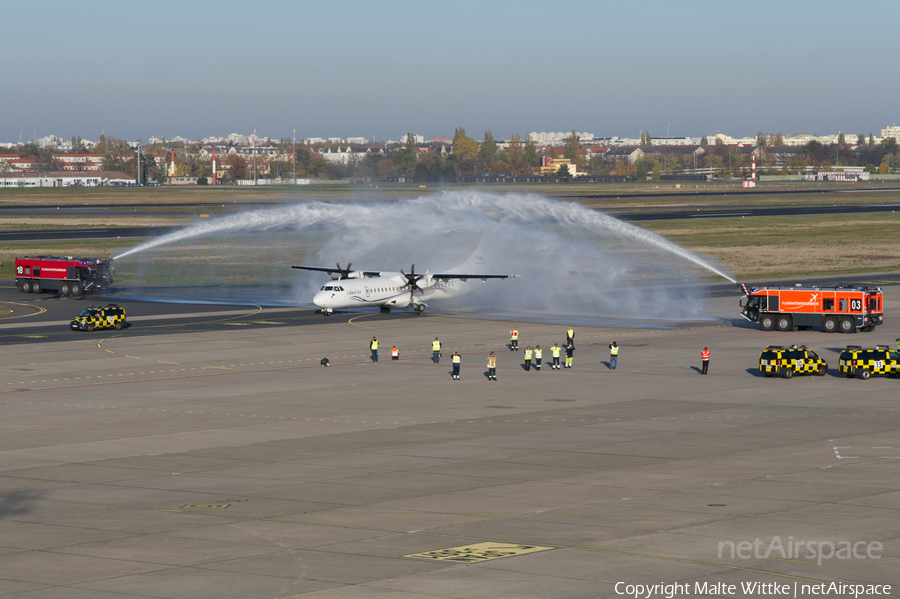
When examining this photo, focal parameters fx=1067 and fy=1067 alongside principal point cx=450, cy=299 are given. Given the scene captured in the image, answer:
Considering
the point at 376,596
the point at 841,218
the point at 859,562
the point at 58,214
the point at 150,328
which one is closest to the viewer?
the point at 376,596

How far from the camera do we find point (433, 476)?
32.8 metres

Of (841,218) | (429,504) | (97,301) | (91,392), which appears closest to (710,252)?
(841,218)

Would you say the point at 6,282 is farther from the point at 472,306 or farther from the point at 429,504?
the point at 429,504

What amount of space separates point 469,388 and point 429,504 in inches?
879

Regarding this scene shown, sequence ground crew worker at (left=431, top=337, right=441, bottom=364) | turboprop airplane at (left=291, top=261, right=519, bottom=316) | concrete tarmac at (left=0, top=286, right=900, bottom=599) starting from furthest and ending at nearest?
turboprop airplane at (left=291, top=261, right=519, bottom=316), ground crew worker at (left=431, top=337, right=441, bottom=364), concrete tarmac at (left=0, top=286, right=900, bottom=599)

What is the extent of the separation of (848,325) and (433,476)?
4550 cm

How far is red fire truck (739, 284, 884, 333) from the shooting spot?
227ft

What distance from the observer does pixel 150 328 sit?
73.4m

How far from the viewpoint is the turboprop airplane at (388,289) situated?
78.1 m

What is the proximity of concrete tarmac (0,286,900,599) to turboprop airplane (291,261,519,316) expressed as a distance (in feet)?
54.3

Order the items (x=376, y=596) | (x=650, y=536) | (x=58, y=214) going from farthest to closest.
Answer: (x=58, y=214) → (x=650, y=536) → (x=376, y=596)

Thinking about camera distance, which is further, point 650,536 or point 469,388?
point 469,388

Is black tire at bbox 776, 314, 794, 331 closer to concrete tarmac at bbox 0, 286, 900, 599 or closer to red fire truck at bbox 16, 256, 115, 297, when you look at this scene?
concrete tarmac at bbox 0, 286, 900, 599

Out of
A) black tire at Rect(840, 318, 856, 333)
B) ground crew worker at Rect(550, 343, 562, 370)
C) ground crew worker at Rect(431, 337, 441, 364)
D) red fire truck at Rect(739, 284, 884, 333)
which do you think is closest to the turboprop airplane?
red fire truck at Rect(739, 284, 884, 333)
